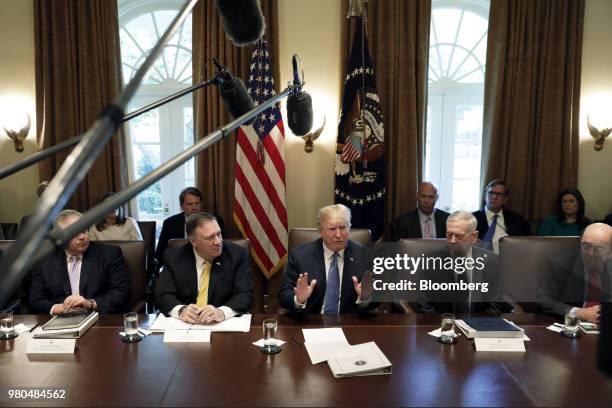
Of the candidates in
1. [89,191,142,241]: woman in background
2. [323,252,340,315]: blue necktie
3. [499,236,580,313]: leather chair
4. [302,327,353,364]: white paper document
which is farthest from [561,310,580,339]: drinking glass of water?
[89,191,142,241]: woman in background

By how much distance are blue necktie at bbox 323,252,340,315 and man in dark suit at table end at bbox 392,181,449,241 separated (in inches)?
62.4

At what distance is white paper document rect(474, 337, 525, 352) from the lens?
69.0 inches

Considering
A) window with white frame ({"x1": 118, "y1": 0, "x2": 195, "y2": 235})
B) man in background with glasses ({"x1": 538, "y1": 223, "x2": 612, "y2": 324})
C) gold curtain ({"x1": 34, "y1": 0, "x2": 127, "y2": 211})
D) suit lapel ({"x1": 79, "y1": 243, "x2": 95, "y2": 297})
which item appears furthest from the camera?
window with white frame ({"x1": 118, "y1": 0, "x2": 195, "y2": 235})

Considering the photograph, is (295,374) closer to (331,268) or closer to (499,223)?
(331,268)

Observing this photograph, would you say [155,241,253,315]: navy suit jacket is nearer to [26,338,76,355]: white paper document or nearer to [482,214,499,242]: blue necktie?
[26,338,76,355]: white paper document

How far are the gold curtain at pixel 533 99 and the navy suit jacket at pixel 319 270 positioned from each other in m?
2.31

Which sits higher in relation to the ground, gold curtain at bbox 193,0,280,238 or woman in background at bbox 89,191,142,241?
gold curtain at bbox 193,0,280,238

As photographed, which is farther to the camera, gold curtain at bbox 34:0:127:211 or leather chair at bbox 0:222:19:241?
leather chair at bbox 0:222:19:241

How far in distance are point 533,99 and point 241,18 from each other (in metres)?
3.97

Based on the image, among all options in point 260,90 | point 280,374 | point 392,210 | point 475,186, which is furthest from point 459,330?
point 475,186

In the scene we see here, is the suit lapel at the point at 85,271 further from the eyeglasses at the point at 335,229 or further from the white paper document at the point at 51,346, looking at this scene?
the eyeglasses at the point at 335,229

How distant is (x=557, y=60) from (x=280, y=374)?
3924 mm

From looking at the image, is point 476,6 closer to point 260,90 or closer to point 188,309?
point 260,90

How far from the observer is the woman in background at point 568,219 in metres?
3.91
